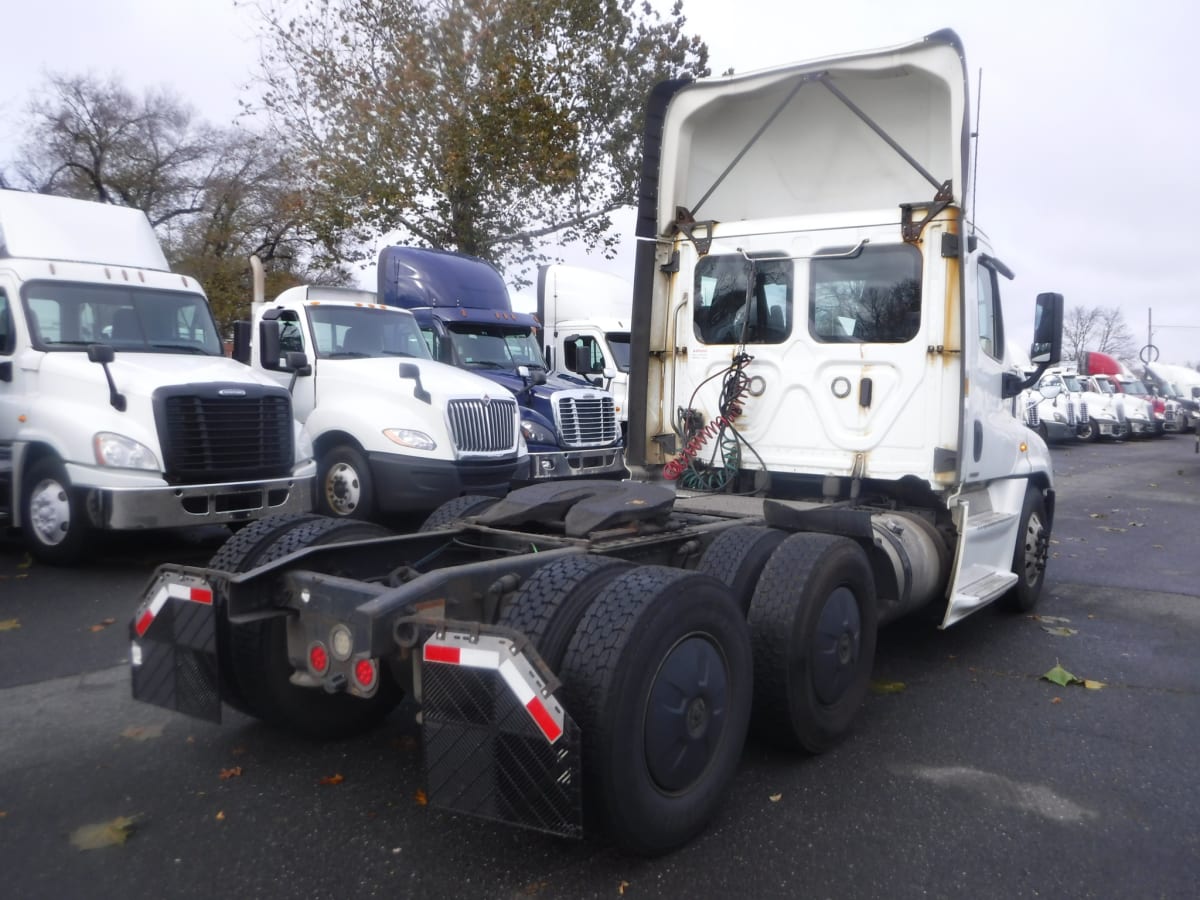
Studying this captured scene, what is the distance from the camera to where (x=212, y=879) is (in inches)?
125

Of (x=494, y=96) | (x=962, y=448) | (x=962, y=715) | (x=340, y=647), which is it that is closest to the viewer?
(x=340, y=647)

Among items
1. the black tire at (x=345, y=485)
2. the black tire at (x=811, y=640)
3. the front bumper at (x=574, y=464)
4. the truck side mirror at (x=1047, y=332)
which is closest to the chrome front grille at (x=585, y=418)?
the front bumper at (x=574, y=464)

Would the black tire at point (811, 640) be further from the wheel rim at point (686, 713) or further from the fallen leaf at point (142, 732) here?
the fallen leaf at point (142, 732)

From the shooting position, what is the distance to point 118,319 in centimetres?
884

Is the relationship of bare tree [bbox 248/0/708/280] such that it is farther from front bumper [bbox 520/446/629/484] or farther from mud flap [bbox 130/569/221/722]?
mud flap [bbox 130/569/221/722]

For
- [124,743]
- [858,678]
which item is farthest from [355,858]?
[858,678]

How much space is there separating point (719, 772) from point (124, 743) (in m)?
2.69

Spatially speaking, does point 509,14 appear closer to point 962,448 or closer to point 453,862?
point 962,448

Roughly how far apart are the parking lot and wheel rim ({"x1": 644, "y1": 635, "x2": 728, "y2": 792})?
0.33 m

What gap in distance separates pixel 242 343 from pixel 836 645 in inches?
328

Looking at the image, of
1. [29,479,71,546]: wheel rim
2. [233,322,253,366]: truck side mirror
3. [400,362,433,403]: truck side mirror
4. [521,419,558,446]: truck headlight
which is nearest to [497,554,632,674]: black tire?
[29,479,71,546]: wheel rim

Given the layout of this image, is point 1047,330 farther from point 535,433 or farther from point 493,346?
point 493,346

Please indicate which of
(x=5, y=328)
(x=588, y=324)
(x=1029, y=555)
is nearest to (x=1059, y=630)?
(x=1029, y=555)

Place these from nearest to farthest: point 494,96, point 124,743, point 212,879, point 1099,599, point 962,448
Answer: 1. point 212,879
2. point 124,743
3. point 962,448
4. point 1099,599
5. point 494,96
